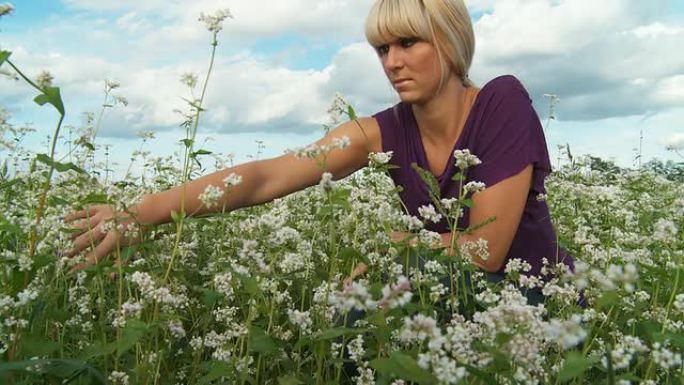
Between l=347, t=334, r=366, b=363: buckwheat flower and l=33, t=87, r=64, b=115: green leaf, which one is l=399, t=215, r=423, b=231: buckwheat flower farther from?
l=33, t=87, r=64, b=115: green leaf

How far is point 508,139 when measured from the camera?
14.4ft

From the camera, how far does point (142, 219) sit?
4.03 meters

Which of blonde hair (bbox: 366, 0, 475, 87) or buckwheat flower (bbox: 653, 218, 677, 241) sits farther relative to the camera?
blonde hair (bbox: 366, 0, 475, 87)

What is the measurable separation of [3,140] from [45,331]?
1302mm

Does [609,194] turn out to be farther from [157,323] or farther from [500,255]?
[157,323]

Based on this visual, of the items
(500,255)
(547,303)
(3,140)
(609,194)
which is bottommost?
(547,303)

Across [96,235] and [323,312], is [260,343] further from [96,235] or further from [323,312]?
[96,235]

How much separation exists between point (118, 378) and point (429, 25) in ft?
8.53

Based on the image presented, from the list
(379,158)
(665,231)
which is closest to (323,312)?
(379,158)

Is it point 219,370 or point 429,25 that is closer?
point 219,370

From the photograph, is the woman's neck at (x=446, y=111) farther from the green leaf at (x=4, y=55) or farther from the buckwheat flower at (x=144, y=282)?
the green leaf at (x=4, y=55)

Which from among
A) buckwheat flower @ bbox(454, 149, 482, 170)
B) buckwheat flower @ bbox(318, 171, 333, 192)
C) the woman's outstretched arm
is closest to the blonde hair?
the woman's outstretched arm

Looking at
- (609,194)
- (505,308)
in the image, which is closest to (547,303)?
(609,194)

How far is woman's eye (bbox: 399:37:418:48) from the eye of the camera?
4.42 meters
